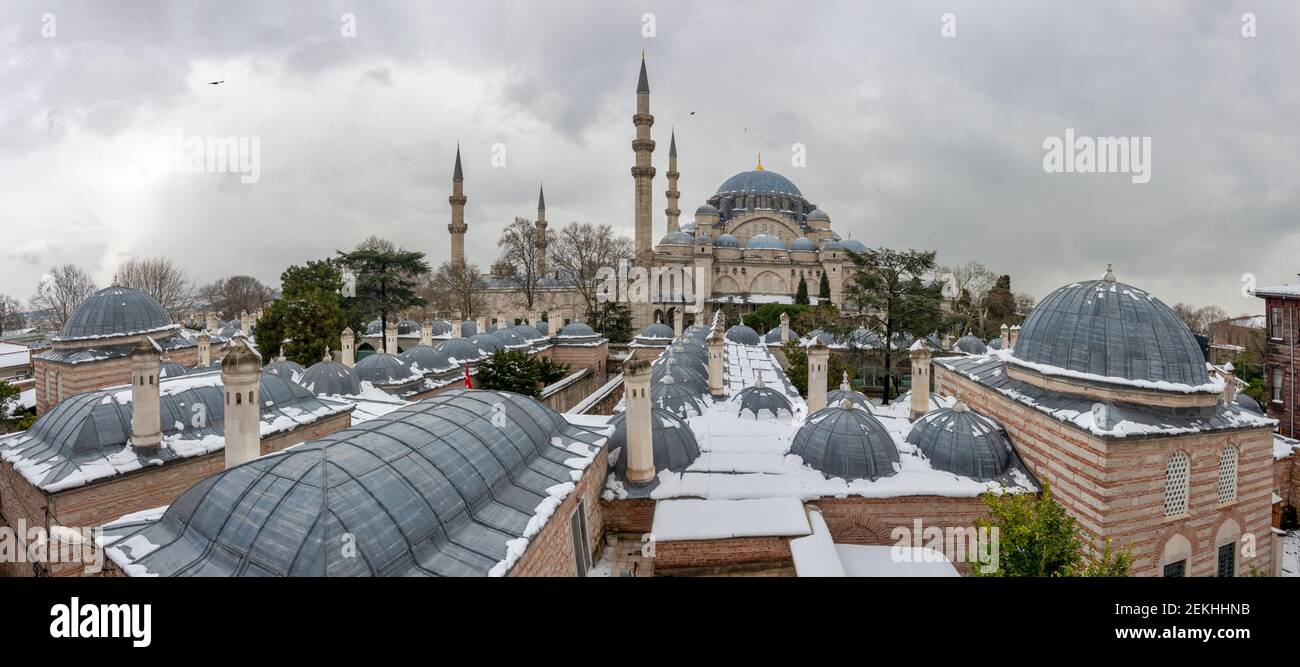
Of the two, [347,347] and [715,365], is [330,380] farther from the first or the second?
[715,365]

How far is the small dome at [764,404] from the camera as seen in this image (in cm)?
1161

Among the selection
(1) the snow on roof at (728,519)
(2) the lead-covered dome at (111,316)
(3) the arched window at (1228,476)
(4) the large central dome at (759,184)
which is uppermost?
(4) the large central dome at (759,184)

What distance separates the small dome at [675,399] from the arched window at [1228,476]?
8.13 meters

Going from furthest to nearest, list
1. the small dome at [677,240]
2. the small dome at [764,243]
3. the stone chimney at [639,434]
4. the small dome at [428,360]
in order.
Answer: the small dome at [764,243] < the small dome at [677,240] < the small dome at [428,360] < the stone chimney at [639,434]

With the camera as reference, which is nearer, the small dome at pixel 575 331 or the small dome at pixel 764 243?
the small dome at pixel 575 331

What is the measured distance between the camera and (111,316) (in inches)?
558

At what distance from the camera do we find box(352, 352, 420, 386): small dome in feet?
57.1

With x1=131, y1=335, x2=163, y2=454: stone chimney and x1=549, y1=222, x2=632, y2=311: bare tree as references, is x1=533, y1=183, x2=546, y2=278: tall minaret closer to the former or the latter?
x1=549, y1=222, x2=632, y2=311: bare tree

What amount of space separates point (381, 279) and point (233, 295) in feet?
110

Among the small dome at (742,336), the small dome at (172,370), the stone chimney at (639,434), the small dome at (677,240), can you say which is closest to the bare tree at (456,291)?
the small dome at (677,240)

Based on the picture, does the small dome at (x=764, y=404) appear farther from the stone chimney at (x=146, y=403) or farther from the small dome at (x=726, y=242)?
the small dome at (x=726, y=242)

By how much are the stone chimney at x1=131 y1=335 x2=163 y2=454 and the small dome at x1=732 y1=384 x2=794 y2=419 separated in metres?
10.3
